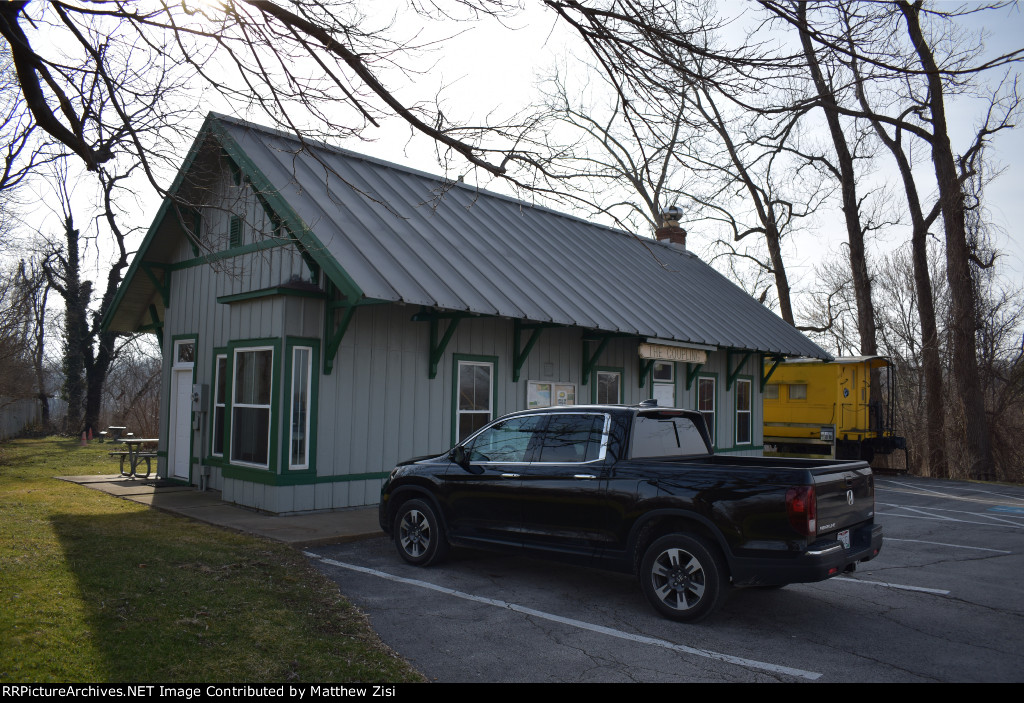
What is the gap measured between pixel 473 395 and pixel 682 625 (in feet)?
25.4

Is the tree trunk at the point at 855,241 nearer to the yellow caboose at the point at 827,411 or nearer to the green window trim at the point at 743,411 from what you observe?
the yellow caboose at the point at 827,411

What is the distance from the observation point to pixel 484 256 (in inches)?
554

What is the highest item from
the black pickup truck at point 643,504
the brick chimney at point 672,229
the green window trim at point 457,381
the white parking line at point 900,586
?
the brick chimney at point 672,229

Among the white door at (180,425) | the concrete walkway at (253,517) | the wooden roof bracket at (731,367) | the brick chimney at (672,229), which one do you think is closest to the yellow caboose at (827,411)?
the wooden roof bracket at (731,367)

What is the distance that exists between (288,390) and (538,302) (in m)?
4.57

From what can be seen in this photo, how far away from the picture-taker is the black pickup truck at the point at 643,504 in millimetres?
6004

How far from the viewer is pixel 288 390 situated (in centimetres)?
1120

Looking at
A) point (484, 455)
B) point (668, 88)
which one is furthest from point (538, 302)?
point (668, 88)

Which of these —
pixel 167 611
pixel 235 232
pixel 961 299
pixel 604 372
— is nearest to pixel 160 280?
pixel 235 232

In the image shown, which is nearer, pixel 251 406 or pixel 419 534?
pixel 419 534

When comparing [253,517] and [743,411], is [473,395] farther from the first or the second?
[743,411]

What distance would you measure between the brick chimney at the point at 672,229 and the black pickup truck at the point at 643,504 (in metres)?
18.5
